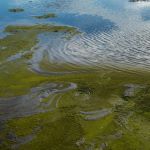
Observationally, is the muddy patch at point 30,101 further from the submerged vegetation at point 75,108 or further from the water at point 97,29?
the water at point 97,29

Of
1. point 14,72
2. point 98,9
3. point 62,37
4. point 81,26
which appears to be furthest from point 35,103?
point 98,9

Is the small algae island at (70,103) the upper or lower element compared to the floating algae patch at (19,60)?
upper

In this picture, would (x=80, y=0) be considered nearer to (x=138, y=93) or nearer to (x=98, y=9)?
(x=98, y=9)

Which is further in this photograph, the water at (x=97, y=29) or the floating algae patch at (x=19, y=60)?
the water at (x=97, y=29)

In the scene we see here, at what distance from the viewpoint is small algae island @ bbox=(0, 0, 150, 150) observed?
69.1ft

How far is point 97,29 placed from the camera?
51.4m

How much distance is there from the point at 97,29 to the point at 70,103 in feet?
90.3

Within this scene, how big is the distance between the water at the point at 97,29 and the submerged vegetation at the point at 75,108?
354cm

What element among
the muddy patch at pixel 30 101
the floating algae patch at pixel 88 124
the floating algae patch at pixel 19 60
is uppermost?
the floating algae patch at pixel 88 124

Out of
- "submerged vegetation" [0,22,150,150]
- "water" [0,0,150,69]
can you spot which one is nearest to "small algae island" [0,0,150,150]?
"submerged vegetation" [0,22,150,150]

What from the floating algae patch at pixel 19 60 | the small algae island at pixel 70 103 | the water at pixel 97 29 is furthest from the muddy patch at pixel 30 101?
the water at pixel 97 29

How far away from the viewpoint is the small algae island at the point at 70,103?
69.1 feet

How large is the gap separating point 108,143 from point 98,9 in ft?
171

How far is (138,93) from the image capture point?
2666cm
